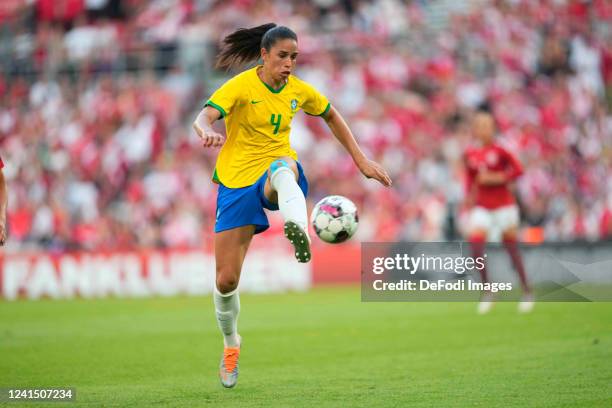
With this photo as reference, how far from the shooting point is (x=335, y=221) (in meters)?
7.68

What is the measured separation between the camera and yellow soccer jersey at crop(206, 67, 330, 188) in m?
7.85

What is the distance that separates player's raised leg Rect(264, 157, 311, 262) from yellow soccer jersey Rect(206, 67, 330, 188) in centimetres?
19

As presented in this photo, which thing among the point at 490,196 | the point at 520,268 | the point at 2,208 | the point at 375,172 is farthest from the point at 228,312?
the point at 490,196

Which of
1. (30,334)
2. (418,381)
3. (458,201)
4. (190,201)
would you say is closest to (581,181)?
(458,201)

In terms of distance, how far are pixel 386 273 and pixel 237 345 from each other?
11216 millimetres

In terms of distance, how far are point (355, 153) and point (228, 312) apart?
167 cm

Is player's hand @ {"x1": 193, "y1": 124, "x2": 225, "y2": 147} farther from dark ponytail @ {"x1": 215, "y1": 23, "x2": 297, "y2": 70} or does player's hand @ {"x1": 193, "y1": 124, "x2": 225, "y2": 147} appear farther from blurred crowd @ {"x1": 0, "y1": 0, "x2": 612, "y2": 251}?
blurred crowd @ {"x1": 0, "y1": 0, "x2": 612, "y2": 251}

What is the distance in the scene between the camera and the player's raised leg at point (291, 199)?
716 centimetres

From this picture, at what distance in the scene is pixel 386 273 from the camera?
754 inches

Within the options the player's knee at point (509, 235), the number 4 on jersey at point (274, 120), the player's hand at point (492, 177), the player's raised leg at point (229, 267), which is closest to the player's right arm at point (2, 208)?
the player's raised leg at point (229, 267)

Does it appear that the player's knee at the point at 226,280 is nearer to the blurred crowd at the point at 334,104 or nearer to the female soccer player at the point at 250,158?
the female soccer player at the point at 250,158

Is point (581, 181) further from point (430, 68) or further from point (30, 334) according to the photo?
point (30, 334)

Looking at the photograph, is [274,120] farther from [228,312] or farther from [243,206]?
[228,312]

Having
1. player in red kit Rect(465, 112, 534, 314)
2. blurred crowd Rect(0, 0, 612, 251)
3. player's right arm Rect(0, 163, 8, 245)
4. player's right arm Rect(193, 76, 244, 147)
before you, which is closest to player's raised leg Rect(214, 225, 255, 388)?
player's right arm Rect(193, 76, 244, 147)
